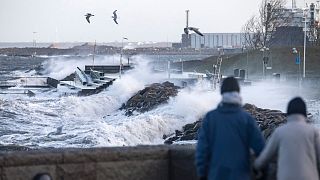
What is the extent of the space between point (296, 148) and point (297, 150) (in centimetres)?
2

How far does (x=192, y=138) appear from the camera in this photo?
21859 mm

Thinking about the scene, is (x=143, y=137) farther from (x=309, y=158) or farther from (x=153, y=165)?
(x=309, y=158)

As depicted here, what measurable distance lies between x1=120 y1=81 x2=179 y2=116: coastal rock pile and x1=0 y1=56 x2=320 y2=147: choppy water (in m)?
0.67

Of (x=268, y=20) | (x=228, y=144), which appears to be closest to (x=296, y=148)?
(x=228, y=144)

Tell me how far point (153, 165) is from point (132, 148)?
28 cm

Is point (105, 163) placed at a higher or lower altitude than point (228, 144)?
lower

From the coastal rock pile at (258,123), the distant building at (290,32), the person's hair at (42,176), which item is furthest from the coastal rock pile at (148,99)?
the distant building at (290,32)

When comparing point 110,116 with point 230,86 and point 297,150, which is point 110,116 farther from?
point 297,150

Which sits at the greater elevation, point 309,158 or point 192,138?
point 309,158

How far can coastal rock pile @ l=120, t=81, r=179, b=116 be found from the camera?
106 ft

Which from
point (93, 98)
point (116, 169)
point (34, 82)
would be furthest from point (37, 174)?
point (34, 82)

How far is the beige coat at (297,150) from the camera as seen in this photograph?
4.72 metres

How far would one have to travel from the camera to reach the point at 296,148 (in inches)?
186

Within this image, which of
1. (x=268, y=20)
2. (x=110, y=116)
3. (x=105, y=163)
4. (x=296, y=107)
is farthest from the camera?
(x=268, y=20)
